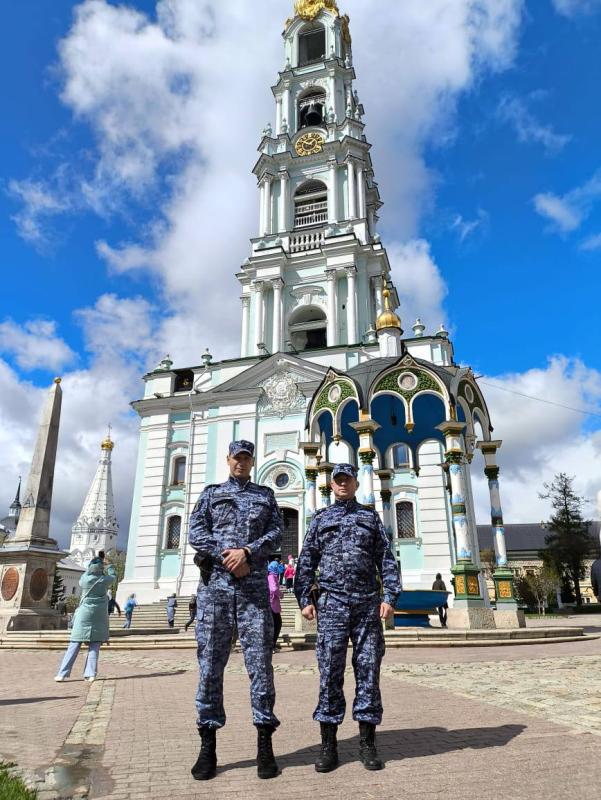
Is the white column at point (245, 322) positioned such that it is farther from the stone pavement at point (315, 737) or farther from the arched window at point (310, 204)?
the stone pavement at point (315, 737)

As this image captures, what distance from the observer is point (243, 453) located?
4270 mm

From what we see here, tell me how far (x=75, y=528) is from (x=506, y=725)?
97.3m

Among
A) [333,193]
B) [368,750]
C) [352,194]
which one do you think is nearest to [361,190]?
[352,194]

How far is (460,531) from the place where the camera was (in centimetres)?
1375

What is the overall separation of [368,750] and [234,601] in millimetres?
1257

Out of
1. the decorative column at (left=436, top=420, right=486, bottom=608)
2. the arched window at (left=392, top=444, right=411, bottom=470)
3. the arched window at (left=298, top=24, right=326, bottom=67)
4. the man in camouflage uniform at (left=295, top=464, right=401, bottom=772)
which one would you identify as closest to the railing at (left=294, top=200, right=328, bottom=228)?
the arched window at (left=298, top=24, right=326, bottom=67)

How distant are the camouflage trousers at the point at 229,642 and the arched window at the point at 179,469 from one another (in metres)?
25.3

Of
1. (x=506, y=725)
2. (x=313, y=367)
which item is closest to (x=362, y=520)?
(x=506, y=725)

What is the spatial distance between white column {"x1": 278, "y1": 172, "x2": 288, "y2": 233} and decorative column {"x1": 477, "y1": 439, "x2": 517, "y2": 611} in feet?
70.5

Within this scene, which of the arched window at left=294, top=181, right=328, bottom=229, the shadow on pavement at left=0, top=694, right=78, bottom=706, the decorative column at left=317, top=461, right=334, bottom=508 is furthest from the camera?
the arched window at left=294, top=181, right=328, bottom=229

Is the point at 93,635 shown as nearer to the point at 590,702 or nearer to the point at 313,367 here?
the point at 590,702

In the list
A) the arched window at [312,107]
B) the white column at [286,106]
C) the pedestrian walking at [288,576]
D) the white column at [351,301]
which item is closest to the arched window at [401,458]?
the white column at [351,301]

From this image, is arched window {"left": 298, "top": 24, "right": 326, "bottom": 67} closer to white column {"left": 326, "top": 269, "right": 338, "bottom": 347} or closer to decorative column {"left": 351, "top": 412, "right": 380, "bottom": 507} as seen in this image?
white column {"left": 326, "top": 269, "right": 338, "bottom": 347}

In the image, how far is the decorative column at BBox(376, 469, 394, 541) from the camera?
1744 centimetres
